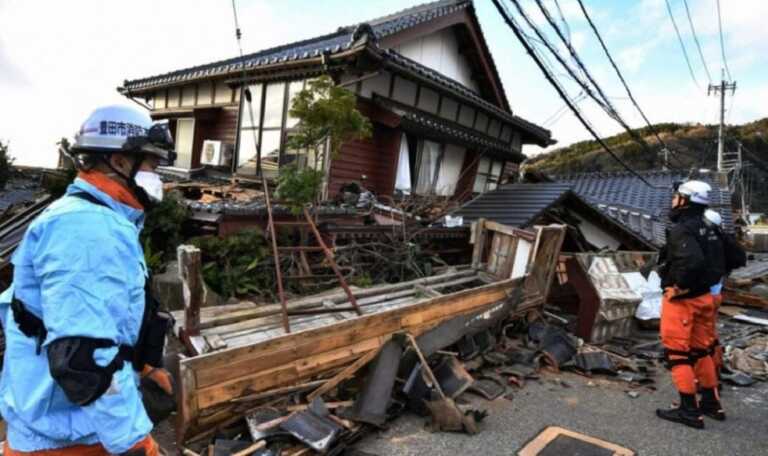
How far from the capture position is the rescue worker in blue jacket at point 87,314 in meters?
1.59

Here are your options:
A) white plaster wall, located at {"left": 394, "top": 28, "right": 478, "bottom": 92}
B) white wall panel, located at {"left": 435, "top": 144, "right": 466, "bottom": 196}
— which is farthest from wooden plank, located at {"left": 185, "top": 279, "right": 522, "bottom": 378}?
white plaster wall, located at {"left": 394, "top": 28, "right": 478, "bottom": 92}

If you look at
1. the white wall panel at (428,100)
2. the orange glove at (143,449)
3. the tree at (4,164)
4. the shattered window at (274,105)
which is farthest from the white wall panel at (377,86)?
the tree at (4,164)

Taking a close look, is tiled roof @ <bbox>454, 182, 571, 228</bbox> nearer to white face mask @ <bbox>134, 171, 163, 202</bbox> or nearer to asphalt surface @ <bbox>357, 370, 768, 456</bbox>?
asphalt surface @ <bbox>357, 370, 768, 456</bbox>

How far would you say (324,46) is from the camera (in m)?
11.2

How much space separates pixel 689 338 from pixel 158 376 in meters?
5.04

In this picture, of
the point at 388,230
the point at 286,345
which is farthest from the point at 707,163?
the point at 286,345

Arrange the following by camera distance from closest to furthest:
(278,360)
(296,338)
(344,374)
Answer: (278,360), (296,338), (344,374)

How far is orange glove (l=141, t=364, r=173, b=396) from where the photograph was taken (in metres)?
2.04

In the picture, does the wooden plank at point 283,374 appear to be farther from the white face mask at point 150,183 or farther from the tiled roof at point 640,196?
the tiled roof at point 640,196

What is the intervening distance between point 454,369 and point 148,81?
45.9ft

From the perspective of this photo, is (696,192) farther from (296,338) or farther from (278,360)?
(278,360)

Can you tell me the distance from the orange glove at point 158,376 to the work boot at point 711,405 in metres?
5.44

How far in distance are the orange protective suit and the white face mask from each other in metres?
5.05

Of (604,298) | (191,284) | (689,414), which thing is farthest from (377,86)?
(689,414)
